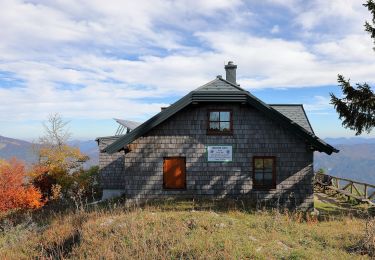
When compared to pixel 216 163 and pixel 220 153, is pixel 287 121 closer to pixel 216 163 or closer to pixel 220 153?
pixel 220 153

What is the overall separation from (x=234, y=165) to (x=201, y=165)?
1664mm

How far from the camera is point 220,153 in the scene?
16.7 metres

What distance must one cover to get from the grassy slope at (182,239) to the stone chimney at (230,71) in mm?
11068

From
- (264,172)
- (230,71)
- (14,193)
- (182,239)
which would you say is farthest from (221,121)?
(14,193)

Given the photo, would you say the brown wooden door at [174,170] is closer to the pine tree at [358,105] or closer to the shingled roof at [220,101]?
the shingled roof at [220,101]

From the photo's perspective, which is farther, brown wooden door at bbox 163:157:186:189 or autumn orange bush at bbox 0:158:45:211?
autumn orange bush at bbox 0:158:45:211

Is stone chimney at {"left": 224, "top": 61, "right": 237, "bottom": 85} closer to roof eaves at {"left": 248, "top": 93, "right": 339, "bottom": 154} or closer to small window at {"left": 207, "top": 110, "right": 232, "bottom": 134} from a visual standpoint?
small window at {"left": 207, "top": 110, "right": 232, "bottom": 134}

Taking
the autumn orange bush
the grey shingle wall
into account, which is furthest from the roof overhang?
the autumn orange bush

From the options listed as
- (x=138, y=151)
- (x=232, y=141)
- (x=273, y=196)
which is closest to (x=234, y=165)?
(x=232, y=141)

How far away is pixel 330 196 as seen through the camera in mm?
22328

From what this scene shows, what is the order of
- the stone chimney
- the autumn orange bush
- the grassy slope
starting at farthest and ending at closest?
the autumn orange bush → the stone chimney → the grassy slope

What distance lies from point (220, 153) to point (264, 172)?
2.45 m

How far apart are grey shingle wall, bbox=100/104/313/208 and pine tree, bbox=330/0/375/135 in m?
3.16

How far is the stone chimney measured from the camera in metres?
20.9
